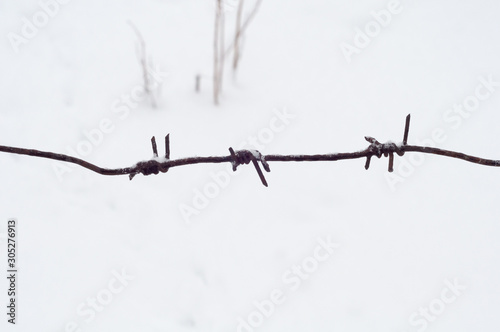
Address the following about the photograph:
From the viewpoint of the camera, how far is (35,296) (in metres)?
1.59

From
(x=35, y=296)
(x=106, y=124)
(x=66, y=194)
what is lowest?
(x=35, y=296)

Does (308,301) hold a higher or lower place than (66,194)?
lower

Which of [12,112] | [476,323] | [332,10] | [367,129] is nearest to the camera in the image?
[476,323]

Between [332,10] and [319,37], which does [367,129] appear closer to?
[319,37]

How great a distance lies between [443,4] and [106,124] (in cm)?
284

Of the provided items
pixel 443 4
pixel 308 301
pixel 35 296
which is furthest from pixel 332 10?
pixel 35 296

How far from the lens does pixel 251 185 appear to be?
218 cm

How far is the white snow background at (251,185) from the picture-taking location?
1.76 m

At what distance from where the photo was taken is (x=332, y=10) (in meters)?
3.21

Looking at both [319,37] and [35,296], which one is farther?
[319,37]

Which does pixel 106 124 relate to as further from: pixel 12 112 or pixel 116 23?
pixel 116 23

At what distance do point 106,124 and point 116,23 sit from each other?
955 millimetres

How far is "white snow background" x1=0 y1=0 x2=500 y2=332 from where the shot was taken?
1.76m

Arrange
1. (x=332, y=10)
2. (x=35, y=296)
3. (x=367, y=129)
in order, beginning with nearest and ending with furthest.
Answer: (x=35, y=296)
(x=367, y=129)
(x=332, y=10)
